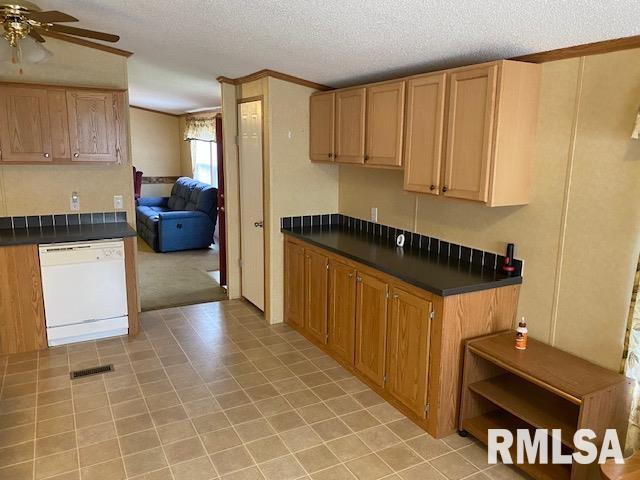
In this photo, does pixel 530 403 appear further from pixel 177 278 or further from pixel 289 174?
pixel 177 278

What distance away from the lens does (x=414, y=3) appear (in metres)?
2.25

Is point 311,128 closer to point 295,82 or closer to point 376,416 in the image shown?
point 295,82

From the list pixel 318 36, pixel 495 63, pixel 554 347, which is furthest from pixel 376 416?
pixel 318 36

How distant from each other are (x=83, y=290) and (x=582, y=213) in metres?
3.68

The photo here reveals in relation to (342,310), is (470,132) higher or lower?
higher

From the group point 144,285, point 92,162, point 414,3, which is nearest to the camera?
point 414,3

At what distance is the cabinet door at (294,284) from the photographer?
164 inches

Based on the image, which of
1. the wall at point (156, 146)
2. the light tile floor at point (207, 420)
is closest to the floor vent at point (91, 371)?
the light tile floor at point (207, 420)

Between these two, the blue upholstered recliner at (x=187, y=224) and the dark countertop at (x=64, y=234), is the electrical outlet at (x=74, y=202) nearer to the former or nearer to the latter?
the dark countertop at (x=64, y=234)

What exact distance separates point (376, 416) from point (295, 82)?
9.25 feet

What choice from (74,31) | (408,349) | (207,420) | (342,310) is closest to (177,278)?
(342,310)

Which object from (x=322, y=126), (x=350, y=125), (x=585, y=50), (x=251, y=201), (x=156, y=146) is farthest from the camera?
(x=156, y=146)

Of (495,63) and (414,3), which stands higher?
(414,3)

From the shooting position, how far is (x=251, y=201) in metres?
4.70
